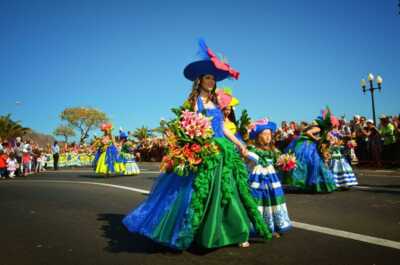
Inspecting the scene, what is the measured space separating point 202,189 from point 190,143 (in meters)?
0.57

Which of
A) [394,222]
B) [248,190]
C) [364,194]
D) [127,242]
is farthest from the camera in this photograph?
[364,194]

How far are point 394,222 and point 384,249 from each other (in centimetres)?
157

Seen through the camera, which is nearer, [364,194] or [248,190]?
[248,190]

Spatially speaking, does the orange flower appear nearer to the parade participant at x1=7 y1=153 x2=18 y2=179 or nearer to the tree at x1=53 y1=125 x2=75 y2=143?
the parade participant at x1=7 y1=153 x2=18 y2=179

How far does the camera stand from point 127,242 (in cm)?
454

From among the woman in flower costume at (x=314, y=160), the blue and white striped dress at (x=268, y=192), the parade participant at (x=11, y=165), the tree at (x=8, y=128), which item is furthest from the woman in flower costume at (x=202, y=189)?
the tree at (x=8, y=128)

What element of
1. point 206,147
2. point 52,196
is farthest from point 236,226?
point 52,196

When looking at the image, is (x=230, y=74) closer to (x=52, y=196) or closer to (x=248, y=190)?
(x=248, y=190)

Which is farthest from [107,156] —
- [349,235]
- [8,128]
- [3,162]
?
[8,128]

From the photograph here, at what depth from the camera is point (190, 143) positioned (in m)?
4.13

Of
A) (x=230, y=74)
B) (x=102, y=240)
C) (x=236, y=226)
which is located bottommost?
(x=102, y=240)

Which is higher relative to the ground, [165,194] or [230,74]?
[230,74]

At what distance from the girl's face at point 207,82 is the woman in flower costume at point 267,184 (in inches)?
39.3

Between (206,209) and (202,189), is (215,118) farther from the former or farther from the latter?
(206,209)
